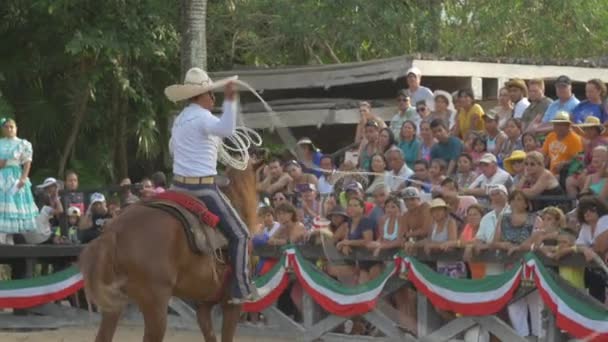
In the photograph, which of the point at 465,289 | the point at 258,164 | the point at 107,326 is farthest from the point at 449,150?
the point at 107,326

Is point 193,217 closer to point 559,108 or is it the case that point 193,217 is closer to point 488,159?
point 488,159

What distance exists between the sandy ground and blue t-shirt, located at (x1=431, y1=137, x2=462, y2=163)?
2.70 m

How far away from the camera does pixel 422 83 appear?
2072 centimetres

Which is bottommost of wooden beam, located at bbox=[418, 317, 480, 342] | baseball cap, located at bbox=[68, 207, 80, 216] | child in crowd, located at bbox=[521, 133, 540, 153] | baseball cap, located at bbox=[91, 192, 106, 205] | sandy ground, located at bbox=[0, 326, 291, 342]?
sandy ground, located at bbox=[0, 326, 291, 342]

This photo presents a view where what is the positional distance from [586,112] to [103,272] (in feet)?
19.8

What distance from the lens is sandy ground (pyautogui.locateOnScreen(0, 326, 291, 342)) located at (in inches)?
631

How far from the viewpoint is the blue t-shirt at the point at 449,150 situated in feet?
52.7

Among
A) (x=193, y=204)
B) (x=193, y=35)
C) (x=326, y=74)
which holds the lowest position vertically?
(x=193, y=204)

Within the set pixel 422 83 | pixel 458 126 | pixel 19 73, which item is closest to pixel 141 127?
pixel 19 73

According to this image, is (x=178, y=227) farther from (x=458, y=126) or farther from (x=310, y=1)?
(x=310, y=1)

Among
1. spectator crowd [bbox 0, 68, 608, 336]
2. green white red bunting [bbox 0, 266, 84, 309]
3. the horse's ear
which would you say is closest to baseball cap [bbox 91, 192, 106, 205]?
spectator crowd [bbox 0, 68, 608, 336]

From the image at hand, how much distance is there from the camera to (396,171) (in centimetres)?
1595

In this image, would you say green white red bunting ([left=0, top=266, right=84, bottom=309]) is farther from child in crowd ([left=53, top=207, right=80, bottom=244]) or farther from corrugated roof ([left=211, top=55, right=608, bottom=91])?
corrugated roof ([left=211, top=55, right=608, bottom=91])

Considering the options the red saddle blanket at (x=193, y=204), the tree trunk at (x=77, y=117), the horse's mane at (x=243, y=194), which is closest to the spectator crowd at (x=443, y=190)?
the horse's mane at (x=243, y=194)
